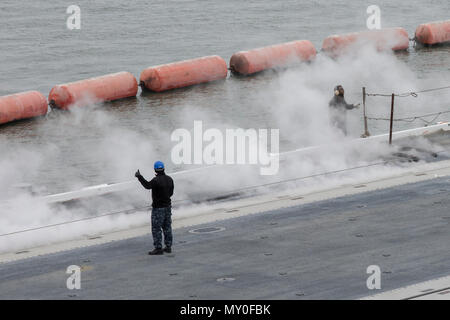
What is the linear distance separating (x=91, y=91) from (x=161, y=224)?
1950cm

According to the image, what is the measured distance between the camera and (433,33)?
43.2 meters

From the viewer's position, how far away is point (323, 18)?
179ft

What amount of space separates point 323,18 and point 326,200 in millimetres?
37045

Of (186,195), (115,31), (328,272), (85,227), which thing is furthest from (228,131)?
(115,31)

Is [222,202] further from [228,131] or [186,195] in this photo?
[228,131]

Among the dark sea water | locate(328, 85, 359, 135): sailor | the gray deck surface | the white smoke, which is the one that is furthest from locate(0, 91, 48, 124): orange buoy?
the gray deck surface

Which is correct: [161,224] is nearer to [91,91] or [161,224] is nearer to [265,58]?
[91,91]

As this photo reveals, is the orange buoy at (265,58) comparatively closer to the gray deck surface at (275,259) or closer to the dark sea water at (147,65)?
the dark sea water at (147,65)

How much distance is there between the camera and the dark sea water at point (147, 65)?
1060 inches

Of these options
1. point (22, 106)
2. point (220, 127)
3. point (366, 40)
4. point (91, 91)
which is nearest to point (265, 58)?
point (366, 40)

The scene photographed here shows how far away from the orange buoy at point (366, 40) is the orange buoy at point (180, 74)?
635 cm

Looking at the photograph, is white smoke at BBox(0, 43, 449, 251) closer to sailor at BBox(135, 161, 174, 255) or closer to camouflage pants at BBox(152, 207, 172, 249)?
camouflage pants at BBox(152, 207, 172, 249)

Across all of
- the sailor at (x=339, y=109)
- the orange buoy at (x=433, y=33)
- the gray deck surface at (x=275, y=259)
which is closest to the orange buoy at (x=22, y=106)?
the sailor at (x=339, y=109)
